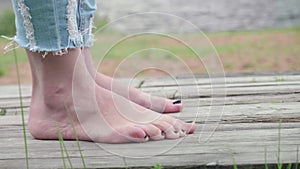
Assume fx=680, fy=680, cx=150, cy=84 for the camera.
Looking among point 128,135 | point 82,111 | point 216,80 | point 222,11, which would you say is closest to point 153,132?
point 128,135

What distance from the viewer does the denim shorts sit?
2043mm

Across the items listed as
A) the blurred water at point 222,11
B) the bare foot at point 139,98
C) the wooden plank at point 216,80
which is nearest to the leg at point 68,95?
the bare foot at point 139,98

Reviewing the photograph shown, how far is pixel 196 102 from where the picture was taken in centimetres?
262

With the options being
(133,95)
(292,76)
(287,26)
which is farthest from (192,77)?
(287,26)

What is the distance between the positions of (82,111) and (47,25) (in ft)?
0.97

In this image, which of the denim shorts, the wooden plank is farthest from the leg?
the wooden plank

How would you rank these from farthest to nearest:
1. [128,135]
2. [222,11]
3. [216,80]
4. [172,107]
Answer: [222,11]
[216,80]
[172,107]
[128,135]

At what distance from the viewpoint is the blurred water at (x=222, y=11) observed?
8891mm

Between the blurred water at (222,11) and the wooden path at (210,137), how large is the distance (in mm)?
5063

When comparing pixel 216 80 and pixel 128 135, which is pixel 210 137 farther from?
pixel 216 80

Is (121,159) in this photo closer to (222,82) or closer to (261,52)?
(222,82)

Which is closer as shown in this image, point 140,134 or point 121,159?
point 121,159

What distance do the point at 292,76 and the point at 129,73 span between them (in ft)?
4.07

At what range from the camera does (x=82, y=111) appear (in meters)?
2.15
